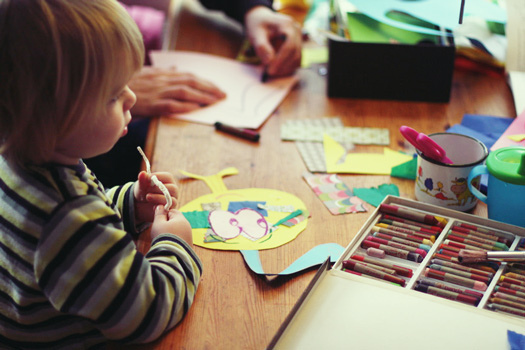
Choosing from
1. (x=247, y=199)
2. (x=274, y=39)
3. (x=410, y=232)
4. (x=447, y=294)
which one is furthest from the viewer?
(x=274, y=39)

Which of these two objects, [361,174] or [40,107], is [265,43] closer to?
[361,174]

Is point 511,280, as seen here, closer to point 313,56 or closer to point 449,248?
point 449,248

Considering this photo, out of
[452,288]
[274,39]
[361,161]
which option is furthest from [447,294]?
[274,39]

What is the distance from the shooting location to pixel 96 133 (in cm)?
65

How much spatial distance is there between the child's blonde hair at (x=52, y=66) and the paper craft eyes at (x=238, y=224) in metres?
0.28

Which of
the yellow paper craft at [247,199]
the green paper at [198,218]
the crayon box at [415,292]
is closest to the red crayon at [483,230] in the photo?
the crayon box at [415,292]

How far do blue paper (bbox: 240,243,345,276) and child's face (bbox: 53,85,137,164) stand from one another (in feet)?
0.79

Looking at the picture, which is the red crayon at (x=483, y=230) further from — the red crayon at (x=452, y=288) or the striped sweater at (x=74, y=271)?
the striped sweater at (x=74, y=271)

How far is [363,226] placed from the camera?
80 centimetres

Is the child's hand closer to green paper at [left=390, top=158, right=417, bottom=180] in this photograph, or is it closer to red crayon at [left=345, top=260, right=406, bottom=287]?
red crayon at [left=345, top=260, right=406, bottom=287]

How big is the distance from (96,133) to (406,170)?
53cm

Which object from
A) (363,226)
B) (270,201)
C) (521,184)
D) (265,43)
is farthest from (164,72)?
(521,184)

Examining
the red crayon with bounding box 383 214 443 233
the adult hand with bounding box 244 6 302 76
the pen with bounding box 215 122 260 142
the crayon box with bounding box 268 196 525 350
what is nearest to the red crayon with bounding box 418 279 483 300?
the crayon box with bounding box 268 196 525 350

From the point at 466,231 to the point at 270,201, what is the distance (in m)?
0.29
